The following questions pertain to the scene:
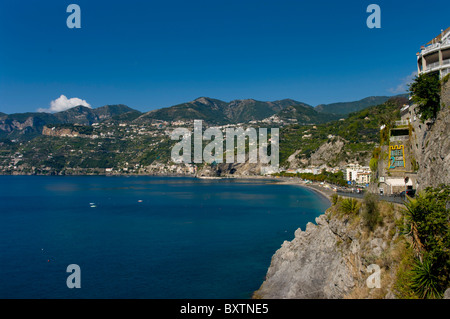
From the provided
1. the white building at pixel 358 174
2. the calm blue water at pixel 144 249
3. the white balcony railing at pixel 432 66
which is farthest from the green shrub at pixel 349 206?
the white building at pixel 358 174

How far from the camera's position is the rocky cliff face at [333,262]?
49.3 feet

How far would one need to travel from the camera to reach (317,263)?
72.8 ft

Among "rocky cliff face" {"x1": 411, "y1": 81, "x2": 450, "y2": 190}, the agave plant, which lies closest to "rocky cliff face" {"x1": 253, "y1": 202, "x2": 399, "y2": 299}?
the agave plant

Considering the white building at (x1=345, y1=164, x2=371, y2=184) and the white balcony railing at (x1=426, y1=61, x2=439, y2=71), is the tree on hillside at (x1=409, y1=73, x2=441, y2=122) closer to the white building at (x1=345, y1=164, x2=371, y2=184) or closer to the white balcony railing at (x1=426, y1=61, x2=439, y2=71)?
the white balcony railing at (x1=426, y1=61, x2=439, y2=71)

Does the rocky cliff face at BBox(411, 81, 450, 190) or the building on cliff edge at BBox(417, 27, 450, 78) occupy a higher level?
the building on cliff edge at BBox(417, 27, 450, 78)

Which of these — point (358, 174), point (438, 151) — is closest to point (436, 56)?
point (438, 151)

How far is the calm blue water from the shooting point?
85.4ft

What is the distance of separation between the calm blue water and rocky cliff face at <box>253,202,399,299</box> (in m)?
2.71

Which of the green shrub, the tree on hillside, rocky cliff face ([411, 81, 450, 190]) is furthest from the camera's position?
the tree on hillside

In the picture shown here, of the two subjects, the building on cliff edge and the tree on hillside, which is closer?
the tree on hillside

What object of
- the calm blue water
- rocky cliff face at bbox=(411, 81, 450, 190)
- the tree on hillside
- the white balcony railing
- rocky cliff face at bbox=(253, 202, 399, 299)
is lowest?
the calm blue water

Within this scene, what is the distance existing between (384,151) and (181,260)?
22.8 m

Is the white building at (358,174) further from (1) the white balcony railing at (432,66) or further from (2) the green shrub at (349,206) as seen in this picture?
(2) the green shrub at (349,206)
